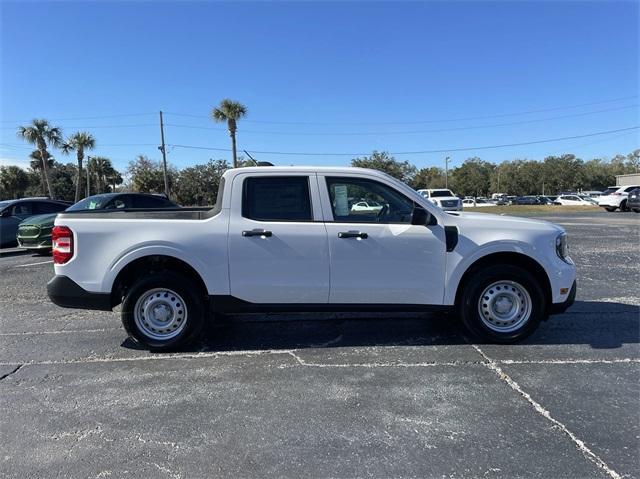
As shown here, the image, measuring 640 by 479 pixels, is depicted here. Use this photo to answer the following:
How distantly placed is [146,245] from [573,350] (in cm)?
444

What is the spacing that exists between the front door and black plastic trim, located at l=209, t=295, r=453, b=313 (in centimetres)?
5

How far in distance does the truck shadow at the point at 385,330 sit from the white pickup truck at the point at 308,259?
0.48 metres

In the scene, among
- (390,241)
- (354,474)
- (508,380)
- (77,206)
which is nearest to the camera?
(354,474)

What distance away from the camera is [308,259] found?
4.64 meters

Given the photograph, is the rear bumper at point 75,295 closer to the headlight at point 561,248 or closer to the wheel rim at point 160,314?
the wheel rim at point 160,314

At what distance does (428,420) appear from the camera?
131 inches

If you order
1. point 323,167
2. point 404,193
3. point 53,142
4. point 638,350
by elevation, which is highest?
point 53,142

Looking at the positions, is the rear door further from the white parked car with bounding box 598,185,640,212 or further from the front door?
the white parked car with bounding box 598,185,640,212

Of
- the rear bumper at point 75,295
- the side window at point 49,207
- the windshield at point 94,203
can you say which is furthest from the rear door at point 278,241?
the side window at point 49,207

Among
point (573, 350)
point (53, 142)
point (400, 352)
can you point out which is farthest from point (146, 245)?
point (53, 142)

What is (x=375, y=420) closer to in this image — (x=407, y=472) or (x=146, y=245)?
(x=407, y=472)

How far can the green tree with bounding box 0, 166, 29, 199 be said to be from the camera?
214 ft

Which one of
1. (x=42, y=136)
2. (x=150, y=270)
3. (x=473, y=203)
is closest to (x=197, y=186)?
(x=42, y=136)

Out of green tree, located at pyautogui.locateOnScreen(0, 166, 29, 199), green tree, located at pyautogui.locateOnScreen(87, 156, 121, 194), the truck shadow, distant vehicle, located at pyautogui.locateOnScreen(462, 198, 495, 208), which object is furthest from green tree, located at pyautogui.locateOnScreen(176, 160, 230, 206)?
the truck shadow
